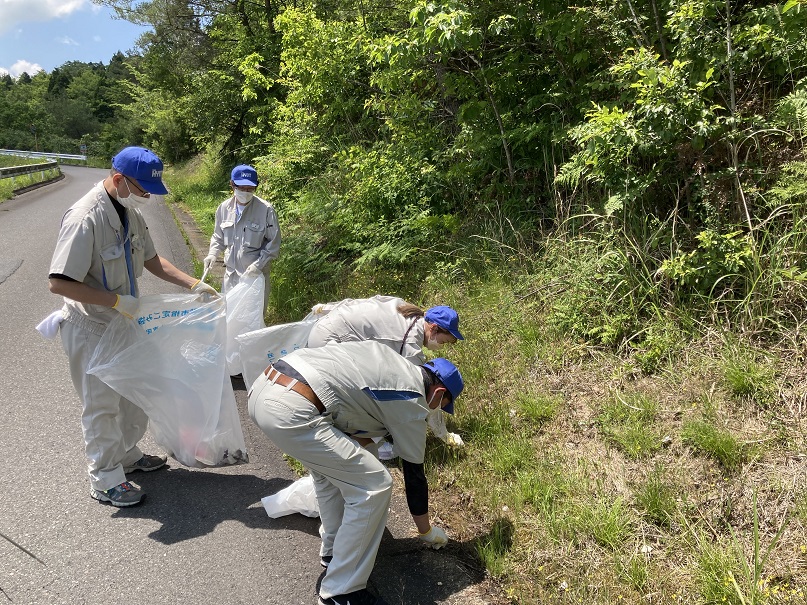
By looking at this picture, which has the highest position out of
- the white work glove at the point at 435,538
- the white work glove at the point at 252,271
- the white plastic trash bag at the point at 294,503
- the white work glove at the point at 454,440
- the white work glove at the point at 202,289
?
the white work glove at the point at 202,289

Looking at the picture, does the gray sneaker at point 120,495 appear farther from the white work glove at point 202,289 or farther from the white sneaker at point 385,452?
the white sneaker at point 385,452

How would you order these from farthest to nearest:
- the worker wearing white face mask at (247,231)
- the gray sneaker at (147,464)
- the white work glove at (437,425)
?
the worker wearing white face mask at (247,231) → the gray sneaker at (147,464) → the white work glove at (437,425)

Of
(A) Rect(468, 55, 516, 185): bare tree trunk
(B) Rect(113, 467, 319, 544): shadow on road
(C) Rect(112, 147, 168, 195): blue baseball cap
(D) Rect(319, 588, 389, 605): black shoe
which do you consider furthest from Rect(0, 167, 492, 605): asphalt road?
(A) Rect(468, 55, 516, 185): bare tree trunk

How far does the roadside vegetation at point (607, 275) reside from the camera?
3.08m

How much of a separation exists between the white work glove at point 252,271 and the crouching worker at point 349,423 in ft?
8.45

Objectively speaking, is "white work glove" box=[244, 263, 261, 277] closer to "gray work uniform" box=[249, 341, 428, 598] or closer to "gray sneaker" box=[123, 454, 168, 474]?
"gray sneaker" box=[123, 454, 168, 474]

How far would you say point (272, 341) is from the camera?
453 cm

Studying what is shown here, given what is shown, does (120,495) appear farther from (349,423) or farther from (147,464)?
(349,423)

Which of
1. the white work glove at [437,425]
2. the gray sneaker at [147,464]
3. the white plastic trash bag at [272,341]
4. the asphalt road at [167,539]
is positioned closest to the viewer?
the asphalt road at [167,539]

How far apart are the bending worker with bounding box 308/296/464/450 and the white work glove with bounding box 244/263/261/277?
5.35ft

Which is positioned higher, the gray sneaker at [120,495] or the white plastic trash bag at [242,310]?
the white plastic trash bag at [242,310]

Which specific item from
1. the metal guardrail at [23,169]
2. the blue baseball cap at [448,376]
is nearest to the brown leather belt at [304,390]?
the blue baseball cap at [448,376]

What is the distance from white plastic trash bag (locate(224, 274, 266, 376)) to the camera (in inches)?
207

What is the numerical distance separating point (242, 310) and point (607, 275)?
298 cm
